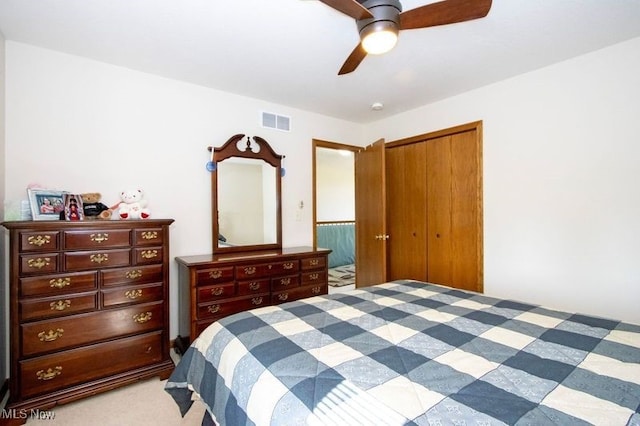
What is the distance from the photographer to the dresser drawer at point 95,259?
1.97m

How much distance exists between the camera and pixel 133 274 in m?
2.18

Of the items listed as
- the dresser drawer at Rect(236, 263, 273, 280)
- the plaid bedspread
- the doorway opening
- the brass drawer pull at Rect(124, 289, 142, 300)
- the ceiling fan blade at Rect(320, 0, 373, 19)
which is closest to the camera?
the plaid bedspread

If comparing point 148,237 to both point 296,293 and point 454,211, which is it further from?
point 454,211

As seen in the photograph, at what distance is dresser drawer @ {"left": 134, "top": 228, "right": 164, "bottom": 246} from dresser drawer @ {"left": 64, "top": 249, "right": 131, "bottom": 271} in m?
0.10

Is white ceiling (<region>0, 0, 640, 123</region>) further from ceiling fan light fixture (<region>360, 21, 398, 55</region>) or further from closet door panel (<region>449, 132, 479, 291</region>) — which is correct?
closet door panel (<region>449, 132, 479, 291</region>)

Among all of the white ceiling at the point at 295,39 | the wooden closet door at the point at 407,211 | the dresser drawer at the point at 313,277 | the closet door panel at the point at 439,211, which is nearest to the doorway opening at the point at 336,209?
the wooden closet door at the point at 407,211

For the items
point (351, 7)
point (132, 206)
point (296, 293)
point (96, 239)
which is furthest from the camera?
point (296, 293)

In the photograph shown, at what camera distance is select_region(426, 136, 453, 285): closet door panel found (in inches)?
131

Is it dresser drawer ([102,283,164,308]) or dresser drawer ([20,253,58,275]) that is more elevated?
dresser drawer ([20,253,58,275])

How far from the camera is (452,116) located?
328 centimetres

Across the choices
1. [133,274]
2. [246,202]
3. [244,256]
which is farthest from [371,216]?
[133,274]

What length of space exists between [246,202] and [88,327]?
5.41 feet

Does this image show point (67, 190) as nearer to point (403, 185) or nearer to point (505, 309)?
point (505, 309)

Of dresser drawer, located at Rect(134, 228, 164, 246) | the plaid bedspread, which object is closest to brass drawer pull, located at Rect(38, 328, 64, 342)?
dresser drawer, located at Rect(134, 228, 164, 246)
